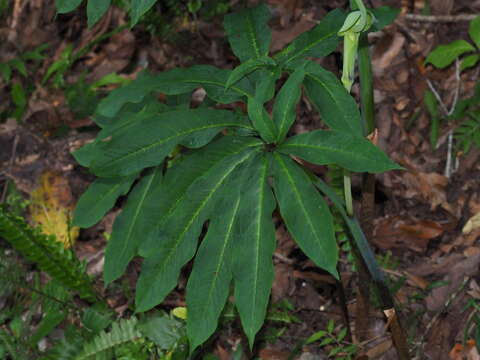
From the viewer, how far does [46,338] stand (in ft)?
9.09

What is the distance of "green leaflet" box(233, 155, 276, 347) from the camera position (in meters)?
1.59

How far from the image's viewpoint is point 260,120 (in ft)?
5.22

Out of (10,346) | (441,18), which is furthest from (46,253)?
(441,18)

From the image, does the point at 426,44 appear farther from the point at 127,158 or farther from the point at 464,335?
the point at 127,158

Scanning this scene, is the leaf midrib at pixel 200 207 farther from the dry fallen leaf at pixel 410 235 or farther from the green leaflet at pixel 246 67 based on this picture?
the dry fallen leaf at pixel 410 235

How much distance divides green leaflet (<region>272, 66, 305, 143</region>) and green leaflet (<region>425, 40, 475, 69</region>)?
169 centimetres

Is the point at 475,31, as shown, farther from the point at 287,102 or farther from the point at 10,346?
the point at 10,346

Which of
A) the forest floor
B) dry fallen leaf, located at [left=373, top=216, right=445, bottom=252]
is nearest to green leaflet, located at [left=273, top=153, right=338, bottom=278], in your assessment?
the forest floor

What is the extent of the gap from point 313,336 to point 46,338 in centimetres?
123

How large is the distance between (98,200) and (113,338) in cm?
60

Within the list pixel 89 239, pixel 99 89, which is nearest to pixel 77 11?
pixel 99 89

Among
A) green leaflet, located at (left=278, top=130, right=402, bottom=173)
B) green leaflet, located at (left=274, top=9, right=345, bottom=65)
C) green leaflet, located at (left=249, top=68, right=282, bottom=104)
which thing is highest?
green leaflet, located at (left=274, top=9, right=345, bottom=65)

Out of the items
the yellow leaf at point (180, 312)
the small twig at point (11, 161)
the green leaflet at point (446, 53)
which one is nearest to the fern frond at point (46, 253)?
the yellow leaf at point (180, 312)

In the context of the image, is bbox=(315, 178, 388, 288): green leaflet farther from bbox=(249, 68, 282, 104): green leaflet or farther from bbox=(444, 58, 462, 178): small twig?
bbox=(444, 58, 462, 178): small twig
